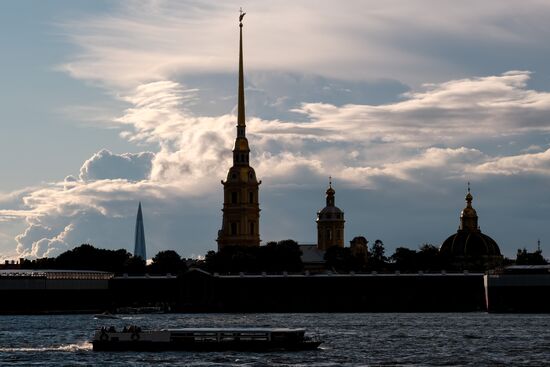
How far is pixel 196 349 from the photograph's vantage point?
5591 inches

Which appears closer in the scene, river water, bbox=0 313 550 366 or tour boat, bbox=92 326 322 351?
river water, bbox=0 313 550 366

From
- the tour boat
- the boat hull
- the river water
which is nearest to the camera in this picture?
the river water

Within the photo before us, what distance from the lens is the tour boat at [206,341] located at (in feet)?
463

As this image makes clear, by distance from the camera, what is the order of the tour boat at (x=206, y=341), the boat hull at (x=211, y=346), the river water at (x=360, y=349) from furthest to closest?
1. the tour boat at (x=206, y=341)
2. the boat hull at (x=211, y=346)
3. the river water at (x=360, y=349)

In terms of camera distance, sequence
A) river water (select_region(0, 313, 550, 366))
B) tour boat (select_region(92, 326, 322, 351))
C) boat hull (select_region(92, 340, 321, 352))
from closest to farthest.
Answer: river water (select_region(0, 313, 550, 366)) → boat hull (select_region(92, 340, 321, 352)) → tour boat (select_region(92, 326, 322, 351))

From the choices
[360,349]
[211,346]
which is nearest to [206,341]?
[211,346]

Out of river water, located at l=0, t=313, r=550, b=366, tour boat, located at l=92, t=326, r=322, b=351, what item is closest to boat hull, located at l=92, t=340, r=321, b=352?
tour boat, located at l=92, t=326, r=322, b=351

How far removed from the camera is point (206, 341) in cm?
14275

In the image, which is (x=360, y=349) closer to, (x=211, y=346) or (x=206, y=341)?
(x=211, y=346)

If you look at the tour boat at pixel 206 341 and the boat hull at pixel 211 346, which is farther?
the tour boat at pixel 206 341

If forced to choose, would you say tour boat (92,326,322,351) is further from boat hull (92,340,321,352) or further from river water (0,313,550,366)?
river water (0,313,550,366)

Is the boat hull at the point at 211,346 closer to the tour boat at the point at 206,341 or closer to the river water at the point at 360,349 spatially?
the tour boat at the point at 206,341

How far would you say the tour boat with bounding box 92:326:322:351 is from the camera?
141 metres

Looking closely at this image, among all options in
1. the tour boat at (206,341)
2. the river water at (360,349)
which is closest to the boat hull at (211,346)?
the tour boat at (206,341)
